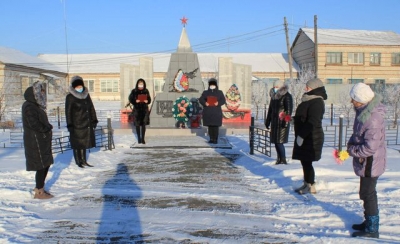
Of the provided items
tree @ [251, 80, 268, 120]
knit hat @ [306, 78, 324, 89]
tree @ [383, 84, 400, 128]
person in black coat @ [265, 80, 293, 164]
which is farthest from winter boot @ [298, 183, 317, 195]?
tree @ [251, 80, 268, 120]

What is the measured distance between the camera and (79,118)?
744cm

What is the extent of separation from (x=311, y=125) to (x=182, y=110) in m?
9.26

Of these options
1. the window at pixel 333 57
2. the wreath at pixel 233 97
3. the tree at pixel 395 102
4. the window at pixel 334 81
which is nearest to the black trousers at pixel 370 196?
the wreath at pixel 233 97

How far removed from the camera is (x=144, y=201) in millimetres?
5207

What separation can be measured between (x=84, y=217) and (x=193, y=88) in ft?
35.7

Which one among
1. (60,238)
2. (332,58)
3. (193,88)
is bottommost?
(60,238)

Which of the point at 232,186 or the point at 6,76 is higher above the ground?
the point at 6,76

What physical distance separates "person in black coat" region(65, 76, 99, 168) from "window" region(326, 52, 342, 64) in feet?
114

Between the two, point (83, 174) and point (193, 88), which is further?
point (193, 88)

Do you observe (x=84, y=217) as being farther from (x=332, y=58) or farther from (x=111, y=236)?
(x=332, y=58)

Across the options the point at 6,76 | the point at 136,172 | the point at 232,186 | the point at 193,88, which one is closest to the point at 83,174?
the point at 136,172

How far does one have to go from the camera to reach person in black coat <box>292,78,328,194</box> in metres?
5.31

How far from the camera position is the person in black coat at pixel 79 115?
7.39 m

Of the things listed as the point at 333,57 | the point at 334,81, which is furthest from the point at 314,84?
the point at 334,81
